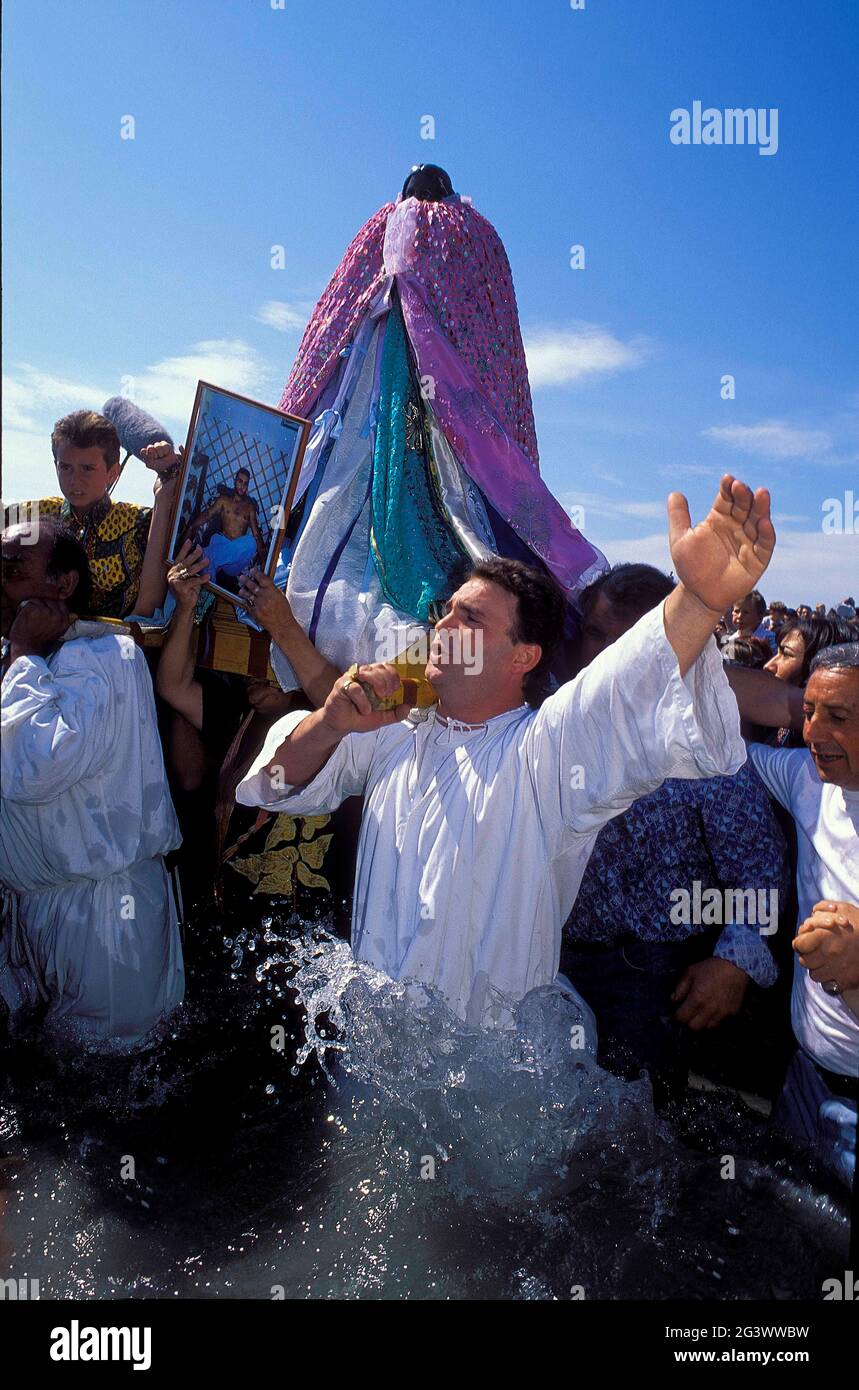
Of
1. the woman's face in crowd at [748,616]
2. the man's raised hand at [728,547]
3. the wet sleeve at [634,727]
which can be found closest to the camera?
the man's raised hand at [728,547]

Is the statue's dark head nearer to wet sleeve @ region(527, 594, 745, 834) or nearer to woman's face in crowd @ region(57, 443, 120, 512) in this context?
woman's face in crowd @ region(57, 443, 120, 512)

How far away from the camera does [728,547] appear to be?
210 cm

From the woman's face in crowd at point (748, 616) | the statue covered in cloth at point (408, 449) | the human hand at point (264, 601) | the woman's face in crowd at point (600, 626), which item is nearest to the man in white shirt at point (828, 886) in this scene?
the woman's face in crowd at point (600, 626)

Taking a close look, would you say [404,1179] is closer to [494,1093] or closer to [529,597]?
[494,1093]

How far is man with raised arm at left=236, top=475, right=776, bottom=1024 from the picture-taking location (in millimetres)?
2209

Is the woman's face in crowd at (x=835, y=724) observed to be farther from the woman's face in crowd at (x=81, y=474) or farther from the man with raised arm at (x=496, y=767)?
the woman's face in crowd at (x=81, y=474)

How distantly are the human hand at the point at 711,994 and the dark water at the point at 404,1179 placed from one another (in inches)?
9.5

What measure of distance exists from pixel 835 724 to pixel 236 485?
72.5 inches

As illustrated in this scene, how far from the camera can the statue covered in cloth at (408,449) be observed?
3.29 m
